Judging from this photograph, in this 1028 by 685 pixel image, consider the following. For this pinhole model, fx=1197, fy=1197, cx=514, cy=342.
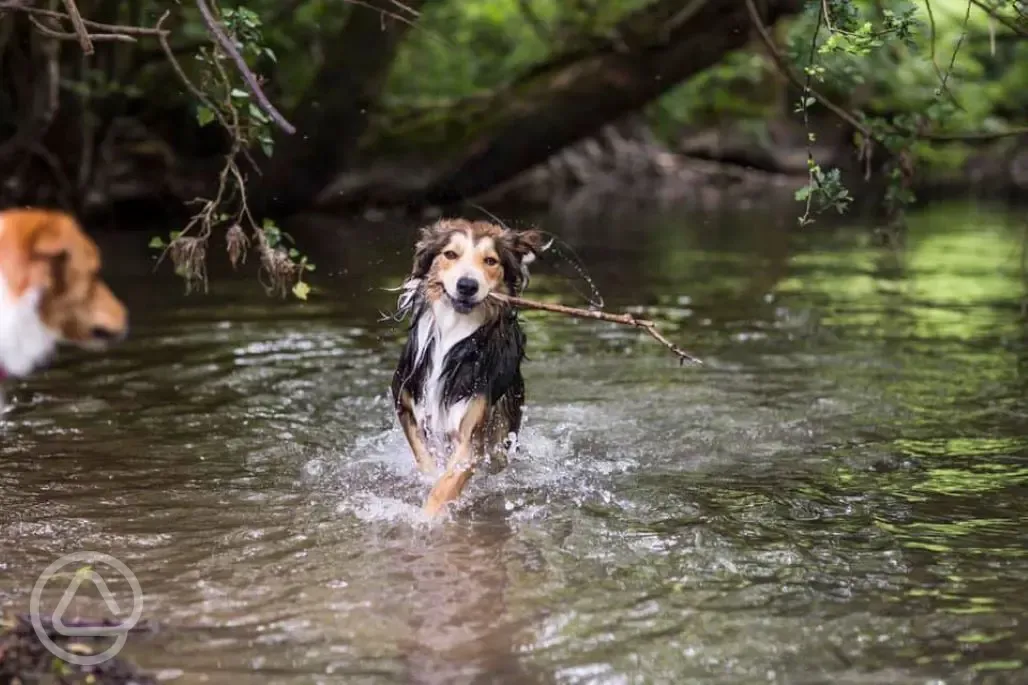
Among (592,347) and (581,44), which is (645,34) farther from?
(592,347)

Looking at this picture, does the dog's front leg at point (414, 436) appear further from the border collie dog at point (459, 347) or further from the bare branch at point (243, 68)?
the bare branch at point (243, 68)

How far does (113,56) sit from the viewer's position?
1633cm

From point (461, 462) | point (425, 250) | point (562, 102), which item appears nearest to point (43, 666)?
point (461, 462)

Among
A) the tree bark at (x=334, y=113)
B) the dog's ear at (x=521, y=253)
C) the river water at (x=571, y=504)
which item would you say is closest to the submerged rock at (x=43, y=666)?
the river water at (x=571, y=504)

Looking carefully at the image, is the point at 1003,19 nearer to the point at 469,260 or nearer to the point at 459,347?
the point at 469,260

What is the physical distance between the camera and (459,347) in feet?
19.3

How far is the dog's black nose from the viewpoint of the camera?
564 cm

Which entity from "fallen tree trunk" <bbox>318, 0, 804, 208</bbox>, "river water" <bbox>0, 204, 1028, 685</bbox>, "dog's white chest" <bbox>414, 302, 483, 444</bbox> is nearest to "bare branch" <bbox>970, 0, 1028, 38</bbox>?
"river water" <bbox>0, 204, 1028, 685</bbox>

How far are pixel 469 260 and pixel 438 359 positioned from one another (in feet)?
1.83

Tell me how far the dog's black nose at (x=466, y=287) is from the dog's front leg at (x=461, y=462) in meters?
0.59

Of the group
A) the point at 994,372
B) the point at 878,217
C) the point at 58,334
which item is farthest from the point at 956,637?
the point at 878,217

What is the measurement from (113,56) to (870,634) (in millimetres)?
14701

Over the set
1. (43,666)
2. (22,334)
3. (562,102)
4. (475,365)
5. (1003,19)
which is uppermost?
(562,102)

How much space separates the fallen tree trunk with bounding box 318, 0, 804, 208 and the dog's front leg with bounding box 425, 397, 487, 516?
7.88 meters
